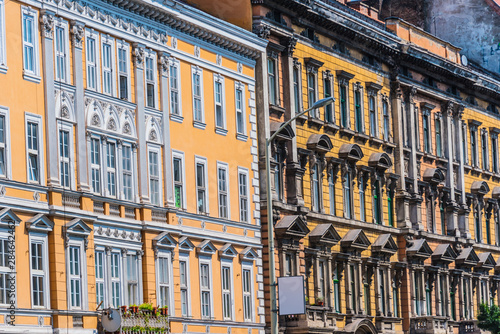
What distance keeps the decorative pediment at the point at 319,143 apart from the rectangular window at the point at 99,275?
16.7m

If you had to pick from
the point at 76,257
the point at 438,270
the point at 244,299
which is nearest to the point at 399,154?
the point at 438,270

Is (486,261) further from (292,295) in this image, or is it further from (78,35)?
(78,35)

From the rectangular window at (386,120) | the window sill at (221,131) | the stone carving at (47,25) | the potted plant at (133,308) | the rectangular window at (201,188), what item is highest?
the rectangular window at (386,120)

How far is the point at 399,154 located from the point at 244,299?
16624 mm

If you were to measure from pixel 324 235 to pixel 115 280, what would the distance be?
597 inches

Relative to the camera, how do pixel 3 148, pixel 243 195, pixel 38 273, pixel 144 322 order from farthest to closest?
pixel 243 195
pixel 144 322
pixel 38 273
pixel 3 148

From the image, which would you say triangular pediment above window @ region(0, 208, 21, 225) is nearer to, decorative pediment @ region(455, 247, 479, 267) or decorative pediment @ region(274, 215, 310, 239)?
decorative pediment @ region(274, 215, 310, 239)

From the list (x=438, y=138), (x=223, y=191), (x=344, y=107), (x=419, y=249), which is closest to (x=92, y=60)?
(x=223, y=191)

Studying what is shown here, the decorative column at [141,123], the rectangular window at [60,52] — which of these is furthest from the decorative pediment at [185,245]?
the rectangular window at [60,52]

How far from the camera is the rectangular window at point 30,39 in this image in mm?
38125

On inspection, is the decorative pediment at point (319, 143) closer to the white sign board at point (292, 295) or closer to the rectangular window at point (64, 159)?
the white sign board at point (292, 295)

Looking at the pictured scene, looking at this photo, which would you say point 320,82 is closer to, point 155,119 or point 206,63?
point 206,63

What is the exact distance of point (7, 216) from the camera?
36.2 meters

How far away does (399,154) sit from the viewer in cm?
6331
